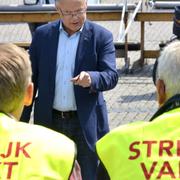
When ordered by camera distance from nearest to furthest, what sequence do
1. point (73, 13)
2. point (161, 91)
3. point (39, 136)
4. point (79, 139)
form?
1. point (39, 136)
2. point (161, 91)
3. point (73, 13)
4. point (79, 139)

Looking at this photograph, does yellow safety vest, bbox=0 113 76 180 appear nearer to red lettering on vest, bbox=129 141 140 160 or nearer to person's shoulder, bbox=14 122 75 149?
person's shoulder, bbox=14 122 75 149

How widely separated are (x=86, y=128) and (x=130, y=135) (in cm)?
164

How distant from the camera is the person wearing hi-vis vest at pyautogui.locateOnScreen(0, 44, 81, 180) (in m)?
2.14

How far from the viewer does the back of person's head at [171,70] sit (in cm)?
231

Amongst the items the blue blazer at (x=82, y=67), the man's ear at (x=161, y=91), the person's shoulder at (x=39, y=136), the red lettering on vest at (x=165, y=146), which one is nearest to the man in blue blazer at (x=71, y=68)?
the blue blazer at (x=82, y=67)

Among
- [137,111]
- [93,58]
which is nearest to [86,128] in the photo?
[93,58]

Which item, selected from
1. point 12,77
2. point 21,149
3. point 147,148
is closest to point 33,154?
point 21,149

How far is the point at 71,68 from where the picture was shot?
378cm

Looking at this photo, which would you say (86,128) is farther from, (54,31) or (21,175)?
(21,175)

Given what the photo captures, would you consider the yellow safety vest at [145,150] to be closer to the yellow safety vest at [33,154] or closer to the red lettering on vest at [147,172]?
the red lettering on vest at [147,172]

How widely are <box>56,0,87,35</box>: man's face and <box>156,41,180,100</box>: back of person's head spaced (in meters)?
1.46

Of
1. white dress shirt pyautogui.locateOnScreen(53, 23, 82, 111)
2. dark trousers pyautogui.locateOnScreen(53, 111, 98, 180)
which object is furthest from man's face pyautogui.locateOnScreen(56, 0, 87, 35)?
dark trousers pyautogui.locateOnScreen(53, 111, 98, 180)

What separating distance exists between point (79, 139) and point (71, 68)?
18.8 inches

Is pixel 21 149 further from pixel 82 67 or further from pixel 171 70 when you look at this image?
pixel 82 67
